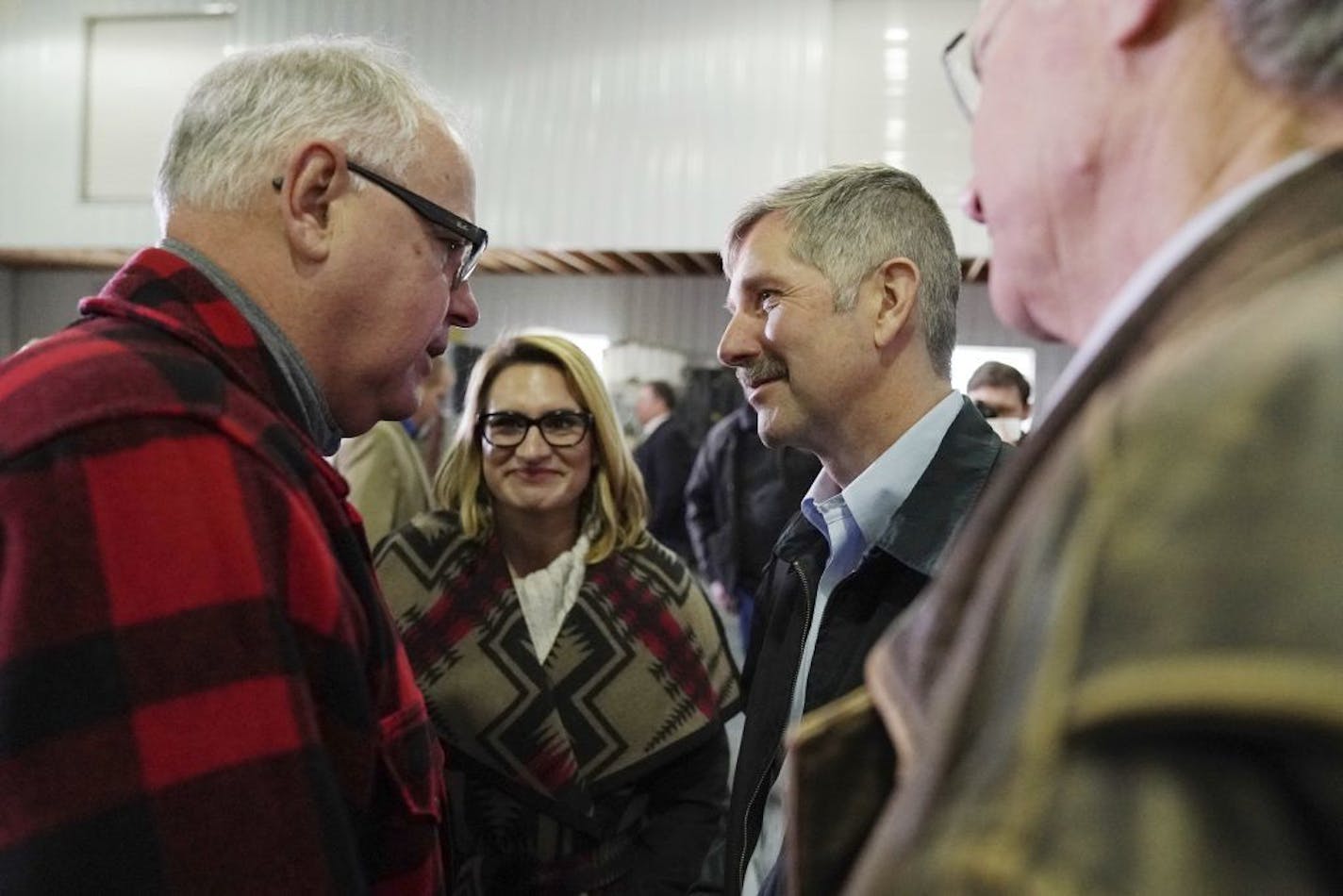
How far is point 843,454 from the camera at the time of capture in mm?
1817

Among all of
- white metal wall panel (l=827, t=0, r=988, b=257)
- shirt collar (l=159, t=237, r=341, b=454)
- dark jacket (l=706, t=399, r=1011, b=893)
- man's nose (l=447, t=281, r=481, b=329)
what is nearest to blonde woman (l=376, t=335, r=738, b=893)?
dark jacket (l=706, t=399, r=1011, b=893)

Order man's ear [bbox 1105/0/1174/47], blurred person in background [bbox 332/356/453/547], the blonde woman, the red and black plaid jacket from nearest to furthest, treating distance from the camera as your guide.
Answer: man's ear [bbox 1105/0/1174/47] < the red and black plaid jacket < the blonde woman < blurred person in background [bbox 332/356/453/547]

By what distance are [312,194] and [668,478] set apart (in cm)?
571

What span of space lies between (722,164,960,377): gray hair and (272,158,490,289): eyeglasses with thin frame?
61 centimetres

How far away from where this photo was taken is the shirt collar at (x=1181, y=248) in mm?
453

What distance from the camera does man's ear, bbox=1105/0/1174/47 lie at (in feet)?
1.85

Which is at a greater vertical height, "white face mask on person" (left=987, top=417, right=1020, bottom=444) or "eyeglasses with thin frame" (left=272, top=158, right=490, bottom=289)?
"eyeglasses with thin frame" (left=272, top=158, right=490, bottom=289)

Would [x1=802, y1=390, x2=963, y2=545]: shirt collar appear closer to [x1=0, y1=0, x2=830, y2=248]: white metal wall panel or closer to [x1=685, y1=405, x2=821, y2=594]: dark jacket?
[x1=685, y1=405, x2=821, y2=594]: dark jacket

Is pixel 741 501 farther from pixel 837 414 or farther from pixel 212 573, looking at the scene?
pixel 212 573

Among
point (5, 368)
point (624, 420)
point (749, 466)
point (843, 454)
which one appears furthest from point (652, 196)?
point (5, 368)

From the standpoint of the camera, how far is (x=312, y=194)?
1.25 m

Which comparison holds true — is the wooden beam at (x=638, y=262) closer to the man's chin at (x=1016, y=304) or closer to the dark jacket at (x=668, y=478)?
the dark jacket at (x=668, y=478)

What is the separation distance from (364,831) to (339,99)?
0.86 metres

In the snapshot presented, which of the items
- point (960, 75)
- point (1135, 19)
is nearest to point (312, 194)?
point (960, 75)
